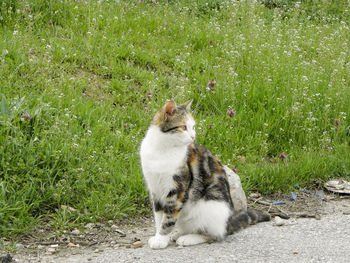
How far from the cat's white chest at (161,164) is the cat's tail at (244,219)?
77cm

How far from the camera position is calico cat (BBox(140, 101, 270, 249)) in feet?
14.7

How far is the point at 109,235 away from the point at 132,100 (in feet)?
9.40

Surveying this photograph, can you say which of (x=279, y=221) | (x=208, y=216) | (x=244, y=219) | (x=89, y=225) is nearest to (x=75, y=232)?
(x=89, y=225)

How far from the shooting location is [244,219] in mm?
4969

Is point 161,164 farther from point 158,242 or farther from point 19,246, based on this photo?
point 19,246

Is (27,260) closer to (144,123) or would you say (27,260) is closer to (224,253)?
(224,253)

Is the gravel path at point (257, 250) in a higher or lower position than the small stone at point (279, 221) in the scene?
higher

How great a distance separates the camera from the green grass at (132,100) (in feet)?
17.1

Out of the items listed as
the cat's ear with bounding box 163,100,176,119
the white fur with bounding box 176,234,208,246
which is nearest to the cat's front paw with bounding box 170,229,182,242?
the white fur with bounding box 176,234,208,246

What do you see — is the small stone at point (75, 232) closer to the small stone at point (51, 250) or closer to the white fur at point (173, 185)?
the small stone at point (51, 250)

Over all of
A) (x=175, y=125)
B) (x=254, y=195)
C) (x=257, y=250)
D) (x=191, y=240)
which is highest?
(x=175, y=125)

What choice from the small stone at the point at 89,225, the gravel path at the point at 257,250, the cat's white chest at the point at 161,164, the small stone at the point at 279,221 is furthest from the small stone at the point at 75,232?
the small stone at the point at 279,221

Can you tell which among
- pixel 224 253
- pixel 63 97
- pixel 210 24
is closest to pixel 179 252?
pixel 224 253

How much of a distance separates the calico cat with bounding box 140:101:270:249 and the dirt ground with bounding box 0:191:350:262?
42 centimetres
